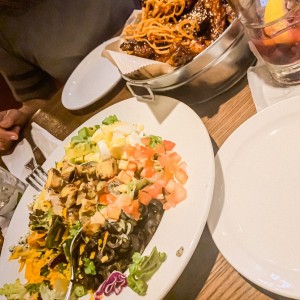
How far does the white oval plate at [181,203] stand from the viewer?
0.91m

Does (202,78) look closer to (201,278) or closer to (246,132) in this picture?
(246,132)

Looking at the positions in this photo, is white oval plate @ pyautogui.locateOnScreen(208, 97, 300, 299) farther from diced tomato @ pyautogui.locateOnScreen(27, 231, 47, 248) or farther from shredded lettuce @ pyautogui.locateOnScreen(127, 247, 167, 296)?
diced tomato @ pyautogui.locateOnScreen(27, 231, 47, 248)

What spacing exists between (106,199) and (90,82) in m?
0.82

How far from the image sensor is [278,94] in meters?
1.10

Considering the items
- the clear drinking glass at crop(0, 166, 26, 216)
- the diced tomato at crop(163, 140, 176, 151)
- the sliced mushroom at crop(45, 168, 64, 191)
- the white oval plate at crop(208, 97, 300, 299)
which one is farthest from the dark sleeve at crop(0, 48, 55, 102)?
the white oval plate at crop(208, 97, 300, 299)

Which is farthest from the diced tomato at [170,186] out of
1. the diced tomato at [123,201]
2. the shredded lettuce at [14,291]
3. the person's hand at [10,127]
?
the person's hand at [10,127]

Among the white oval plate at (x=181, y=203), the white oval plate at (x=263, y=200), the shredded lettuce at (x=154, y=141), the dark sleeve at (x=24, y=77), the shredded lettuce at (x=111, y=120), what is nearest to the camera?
the white oval plate at (x=263, y=200)

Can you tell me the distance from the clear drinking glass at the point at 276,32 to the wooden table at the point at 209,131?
0.16m

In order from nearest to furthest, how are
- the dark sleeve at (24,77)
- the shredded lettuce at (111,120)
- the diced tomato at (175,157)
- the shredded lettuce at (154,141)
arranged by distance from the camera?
the diced tomato at (175,157) → the shredded lettuce at (154,141) → the shredded lettuce at (111,120) → the dark sleeve at (24,77)

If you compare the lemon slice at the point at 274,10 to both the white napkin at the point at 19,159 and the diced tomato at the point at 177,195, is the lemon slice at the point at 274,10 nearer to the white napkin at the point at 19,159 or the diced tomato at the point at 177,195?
the diced tomato at the point at 177,195

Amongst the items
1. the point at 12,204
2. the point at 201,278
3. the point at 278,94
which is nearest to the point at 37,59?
the point at 12,204

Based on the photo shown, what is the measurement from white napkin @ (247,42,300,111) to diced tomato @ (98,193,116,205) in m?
0.51

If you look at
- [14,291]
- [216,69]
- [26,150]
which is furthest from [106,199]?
[26,150]

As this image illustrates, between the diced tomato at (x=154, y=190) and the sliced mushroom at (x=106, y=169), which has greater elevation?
the sliced mushroom at (x=106, y=169)
